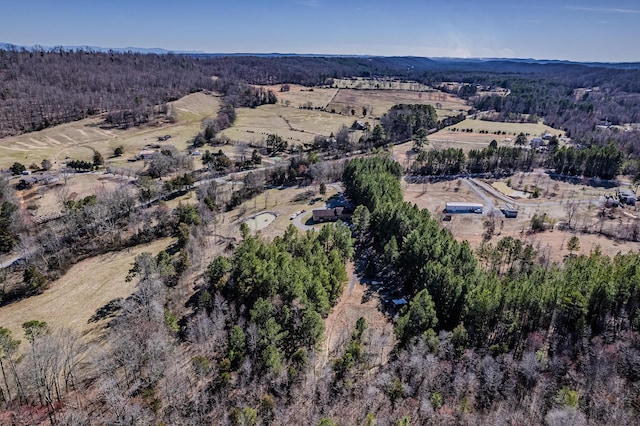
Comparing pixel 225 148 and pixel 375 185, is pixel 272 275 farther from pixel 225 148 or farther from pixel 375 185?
pixel 225 148

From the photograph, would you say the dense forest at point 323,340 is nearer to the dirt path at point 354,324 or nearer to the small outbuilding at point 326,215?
the dirt path at point 354,324

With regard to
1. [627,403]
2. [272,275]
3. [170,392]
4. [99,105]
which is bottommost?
[170,392]

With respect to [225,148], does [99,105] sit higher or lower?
higher

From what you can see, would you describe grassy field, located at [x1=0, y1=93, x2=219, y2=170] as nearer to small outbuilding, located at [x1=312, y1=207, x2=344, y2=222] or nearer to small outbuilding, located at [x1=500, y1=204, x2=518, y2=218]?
small outbuilding, located at [x1=312, y1=207, x2=344, y2=222]

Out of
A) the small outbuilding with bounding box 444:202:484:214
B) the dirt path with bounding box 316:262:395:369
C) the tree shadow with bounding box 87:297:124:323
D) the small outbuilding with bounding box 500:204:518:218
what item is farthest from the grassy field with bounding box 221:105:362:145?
the tree shadow with bounding box 87:297:124:323

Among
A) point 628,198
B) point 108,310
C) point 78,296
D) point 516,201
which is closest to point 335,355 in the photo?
point 108,310

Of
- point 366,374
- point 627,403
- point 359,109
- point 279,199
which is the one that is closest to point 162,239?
point 279,199

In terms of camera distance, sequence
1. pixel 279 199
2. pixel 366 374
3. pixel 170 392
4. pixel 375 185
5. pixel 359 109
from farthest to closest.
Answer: pixel 359 109 < pixel 279 199 < pixel 375 185 < pixel 366 374 < pixel 170 392
